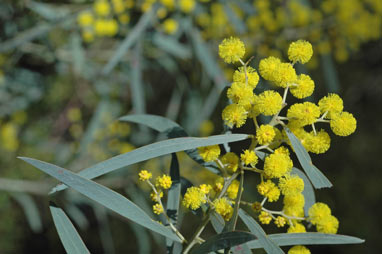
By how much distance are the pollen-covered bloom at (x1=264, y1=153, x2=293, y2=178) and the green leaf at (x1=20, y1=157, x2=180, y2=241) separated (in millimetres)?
207

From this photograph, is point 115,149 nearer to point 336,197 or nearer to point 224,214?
point 224,214

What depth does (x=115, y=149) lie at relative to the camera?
6.53 ft

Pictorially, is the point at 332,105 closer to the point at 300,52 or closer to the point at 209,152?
the point at 300,52

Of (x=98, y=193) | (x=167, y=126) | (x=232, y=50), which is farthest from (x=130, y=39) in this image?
(x=98, y=193)

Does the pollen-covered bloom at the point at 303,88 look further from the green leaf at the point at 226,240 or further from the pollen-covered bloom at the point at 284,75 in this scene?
the green leaf at the point at 226,240

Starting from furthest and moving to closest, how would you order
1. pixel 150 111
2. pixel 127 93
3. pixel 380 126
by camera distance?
1. pixel 380 126
2. pixel 150 111
3. pixel 127 93

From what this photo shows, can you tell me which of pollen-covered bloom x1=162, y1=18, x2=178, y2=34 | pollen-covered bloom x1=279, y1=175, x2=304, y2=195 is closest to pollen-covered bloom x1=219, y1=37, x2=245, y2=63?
pollen-covered bloom x1=279, y1=175, x2=304, y2=195

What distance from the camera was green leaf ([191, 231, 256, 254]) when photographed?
2.01ft

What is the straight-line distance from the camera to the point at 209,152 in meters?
0.77

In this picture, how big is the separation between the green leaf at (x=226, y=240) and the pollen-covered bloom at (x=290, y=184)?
129 mm

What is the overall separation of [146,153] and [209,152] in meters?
0.12

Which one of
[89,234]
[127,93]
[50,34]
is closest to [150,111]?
[127,93]

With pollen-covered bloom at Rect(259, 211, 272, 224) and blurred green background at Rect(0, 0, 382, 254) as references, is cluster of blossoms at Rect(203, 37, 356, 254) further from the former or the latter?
blurred green background at Rect(0, 0, 382, 254)

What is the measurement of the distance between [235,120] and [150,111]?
2308 millimetres
